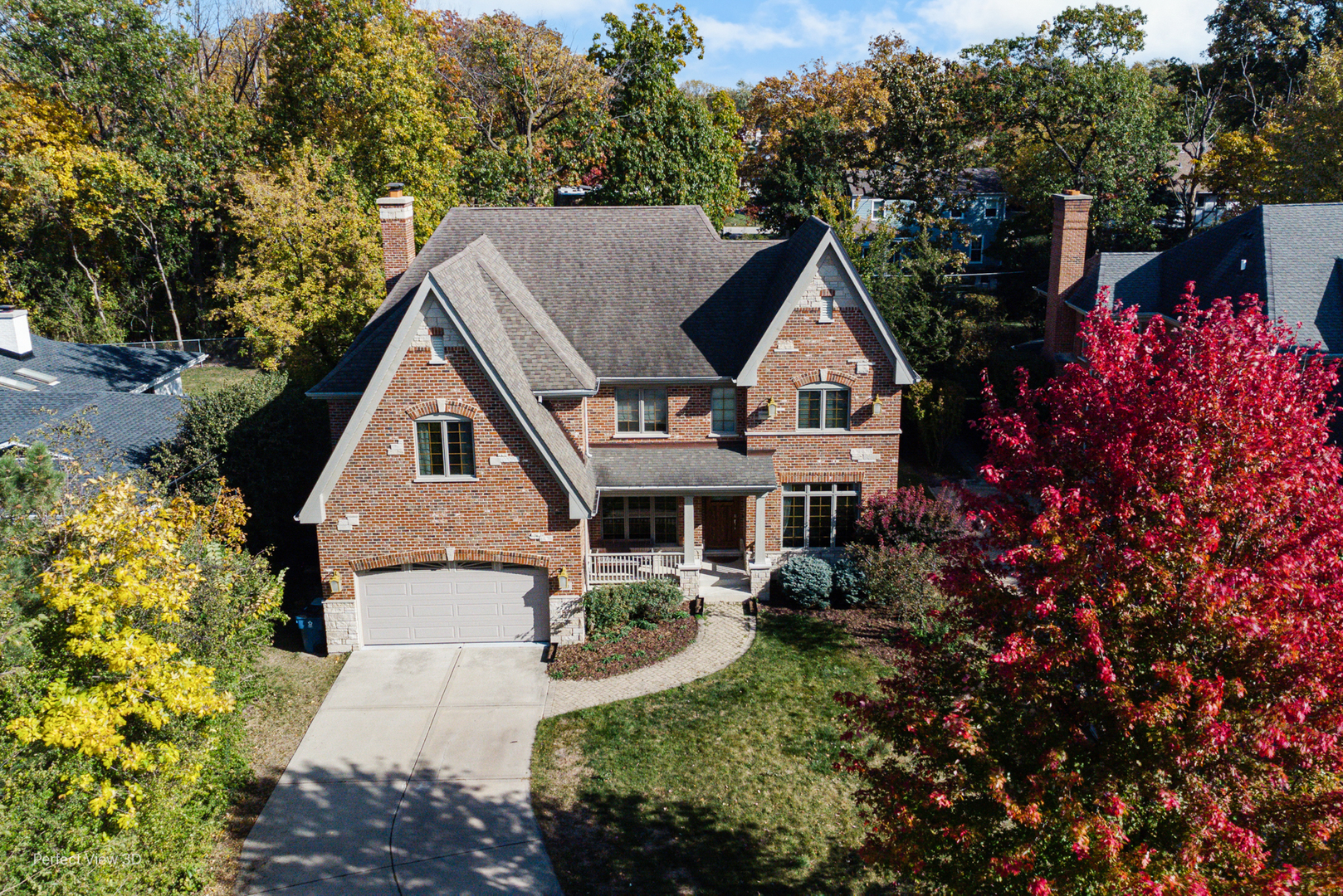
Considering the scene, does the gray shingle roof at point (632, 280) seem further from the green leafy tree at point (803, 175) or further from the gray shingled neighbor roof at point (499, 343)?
the green leafy tree at point (803, 175)

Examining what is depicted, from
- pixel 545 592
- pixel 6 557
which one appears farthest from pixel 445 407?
pixel 6 557

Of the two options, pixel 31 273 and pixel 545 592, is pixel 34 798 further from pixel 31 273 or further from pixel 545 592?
pixel 31 273

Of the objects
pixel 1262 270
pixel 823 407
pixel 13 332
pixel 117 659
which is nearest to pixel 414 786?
pixel 117 659

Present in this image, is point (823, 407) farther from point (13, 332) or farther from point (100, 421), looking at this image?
point (13, 332)

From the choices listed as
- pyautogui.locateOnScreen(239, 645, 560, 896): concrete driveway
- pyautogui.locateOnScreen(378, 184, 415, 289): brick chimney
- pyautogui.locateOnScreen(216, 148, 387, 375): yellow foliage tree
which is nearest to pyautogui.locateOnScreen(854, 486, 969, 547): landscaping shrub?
pyautogui.locateOnScreen(239, 645, 560, 896): concrete driveway

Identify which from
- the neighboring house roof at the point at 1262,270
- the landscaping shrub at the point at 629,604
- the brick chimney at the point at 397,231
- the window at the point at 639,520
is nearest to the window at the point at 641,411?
the window at the point at 639,520

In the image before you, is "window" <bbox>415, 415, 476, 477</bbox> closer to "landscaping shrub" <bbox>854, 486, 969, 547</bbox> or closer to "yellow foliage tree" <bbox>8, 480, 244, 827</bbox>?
"yellow foliage tree" <bbox>8, 480, 244, 827</bbox>
